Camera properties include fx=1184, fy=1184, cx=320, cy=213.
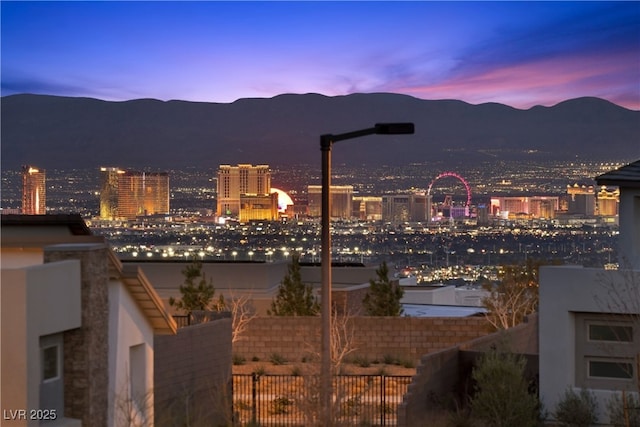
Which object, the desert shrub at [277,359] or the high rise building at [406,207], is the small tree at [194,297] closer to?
the desert shrub at [277,359]

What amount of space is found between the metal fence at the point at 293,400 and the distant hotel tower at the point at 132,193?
3061 inches

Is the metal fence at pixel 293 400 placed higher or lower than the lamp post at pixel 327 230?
lower

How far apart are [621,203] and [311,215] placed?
93.7m

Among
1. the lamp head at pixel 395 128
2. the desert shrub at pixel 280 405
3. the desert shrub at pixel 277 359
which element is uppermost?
the lamp head at pixel 395 128

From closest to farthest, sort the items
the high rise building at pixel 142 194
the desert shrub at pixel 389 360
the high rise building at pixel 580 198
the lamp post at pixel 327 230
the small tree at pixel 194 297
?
the lamp post at pixel 327 230, the desert shrub at pixel 389 360, the small tree at pixel 194 297, the high rise building at pixel 580 198, the high rise building at pixel 142 194

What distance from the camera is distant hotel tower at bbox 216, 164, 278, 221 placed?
119919 millimetres

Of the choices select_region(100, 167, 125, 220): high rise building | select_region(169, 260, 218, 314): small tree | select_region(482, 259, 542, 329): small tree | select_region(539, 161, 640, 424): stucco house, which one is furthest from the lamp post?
select_region(100, 167, 125, 220): high rise building

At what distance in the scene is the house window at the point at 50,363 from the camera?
1745 cm

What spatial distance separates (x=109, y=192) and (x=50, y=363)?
3812 inches

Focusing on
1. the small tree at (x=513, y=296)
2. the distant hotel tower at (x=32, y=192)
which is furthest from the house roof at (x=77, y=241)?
the distant hotel tower at (x=32, y=192)

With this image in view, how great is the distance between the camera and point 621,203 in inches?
1017

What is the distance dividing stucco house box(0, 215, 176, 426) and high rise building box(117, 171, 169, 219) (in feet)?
301

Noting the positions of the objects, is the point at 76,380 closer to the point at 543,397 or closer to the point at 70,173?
the point at 543,397

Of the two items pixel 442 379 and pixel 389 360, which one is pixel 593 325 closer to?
pixel 442 379
